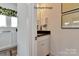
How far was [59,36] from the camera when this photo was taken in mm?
3986

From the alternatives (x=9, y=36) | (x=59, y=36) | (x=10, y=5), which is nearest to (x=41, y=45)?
(x=59, y=36)

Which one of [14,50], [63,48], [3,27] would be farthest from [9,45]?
[63,48]

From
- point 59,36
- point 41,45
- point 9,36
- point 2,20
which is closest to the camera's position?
point 2,20

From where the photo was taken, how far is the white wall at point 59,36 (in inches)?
150

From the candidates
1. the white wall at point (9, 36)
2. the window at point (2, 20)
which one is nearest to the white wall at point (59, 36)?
the white wall at point (9, 36)

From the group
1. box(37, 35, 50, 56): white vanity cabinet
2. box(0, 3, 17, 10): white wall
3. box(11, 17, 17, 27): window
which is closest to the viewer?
box(0, 3, 17, 10): white wall

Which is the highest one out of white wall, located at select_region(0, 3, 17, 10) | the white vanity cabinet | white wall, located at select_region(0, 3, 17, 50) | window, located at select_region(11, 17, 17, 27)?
white wall, located at select_region(0, 3, 17, 10)

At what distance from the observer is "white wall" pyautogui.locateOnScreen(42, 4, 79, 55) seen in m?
3.82

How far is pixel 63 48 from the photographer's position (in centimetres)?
390

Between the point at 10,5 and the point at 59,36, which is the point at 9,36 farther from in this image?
the point at 59,36

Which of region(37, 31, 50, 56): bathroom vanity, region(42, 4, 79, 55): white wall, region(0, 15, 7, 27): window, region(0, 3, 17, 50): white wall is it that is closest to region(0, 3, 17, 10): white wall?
region(0, 3, 17, 50): white wall

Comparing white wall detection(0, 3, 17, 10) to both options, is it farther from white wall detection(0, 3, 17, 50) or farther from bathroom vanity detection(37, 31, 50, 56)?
bathroom vanity detection(37, 31, 50, 56)

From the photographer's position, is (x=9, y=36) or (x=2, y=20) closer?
(x=2, y=20)

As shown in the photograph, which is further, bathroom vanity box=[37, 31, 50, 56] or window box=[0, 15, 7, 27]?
bathroom vanity box=[37, 31, 50, 56]
